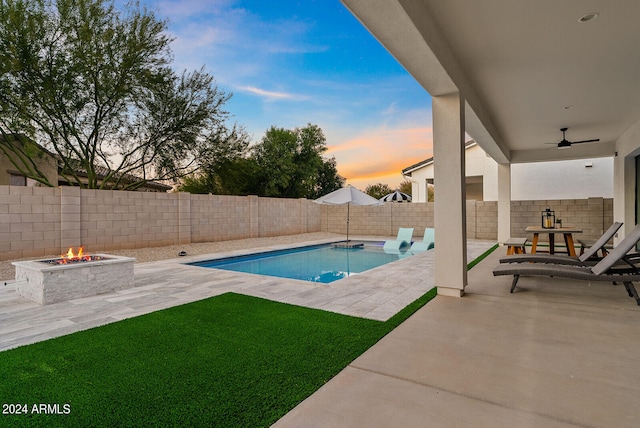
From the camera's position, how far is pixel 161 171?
13.2m

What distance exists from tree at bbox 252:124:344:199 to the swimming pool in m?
8.46

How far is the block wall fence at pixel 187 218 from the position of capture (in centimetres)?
771

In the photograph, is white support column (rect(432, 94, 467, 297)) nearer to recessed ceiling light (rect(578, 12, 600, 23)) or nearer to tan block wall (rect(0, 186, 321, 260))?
recessed ceiling light (rect(578, 12, 600, 23))

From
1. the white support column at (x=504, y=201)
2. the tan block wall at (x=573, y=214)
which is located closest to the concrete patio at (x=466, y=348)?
the white support column at (x=504, y=201)

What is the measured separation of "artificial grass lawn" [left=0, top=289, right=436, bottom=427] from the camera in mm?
1955

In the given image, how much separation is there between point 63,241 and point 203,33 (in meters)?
7.98

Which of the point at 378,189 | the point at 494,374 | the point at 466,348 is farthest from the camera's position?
the point at 378,189

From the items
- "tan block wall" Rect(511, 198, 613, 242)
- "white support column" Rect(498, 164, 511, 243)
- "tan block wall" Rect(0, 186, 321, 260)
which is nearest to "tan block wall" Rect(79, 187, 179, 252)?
"tan block wall" Rect(0, 186, 321, 260)

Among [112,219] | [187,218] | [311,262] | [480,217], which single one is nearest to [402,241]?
[480,217]

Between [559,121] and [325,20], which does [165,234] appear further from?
[559,121]

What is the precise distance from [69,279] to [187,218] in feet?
21.5

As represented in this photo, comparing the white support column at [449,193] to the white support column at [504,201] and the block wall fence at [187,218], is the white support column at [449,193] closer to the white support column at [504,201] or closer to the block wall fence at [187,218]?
the white support column at [504,201]

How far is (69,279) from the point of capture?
4.57 metres

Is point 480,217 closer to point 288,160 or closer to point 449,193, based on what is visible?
point 449,193
